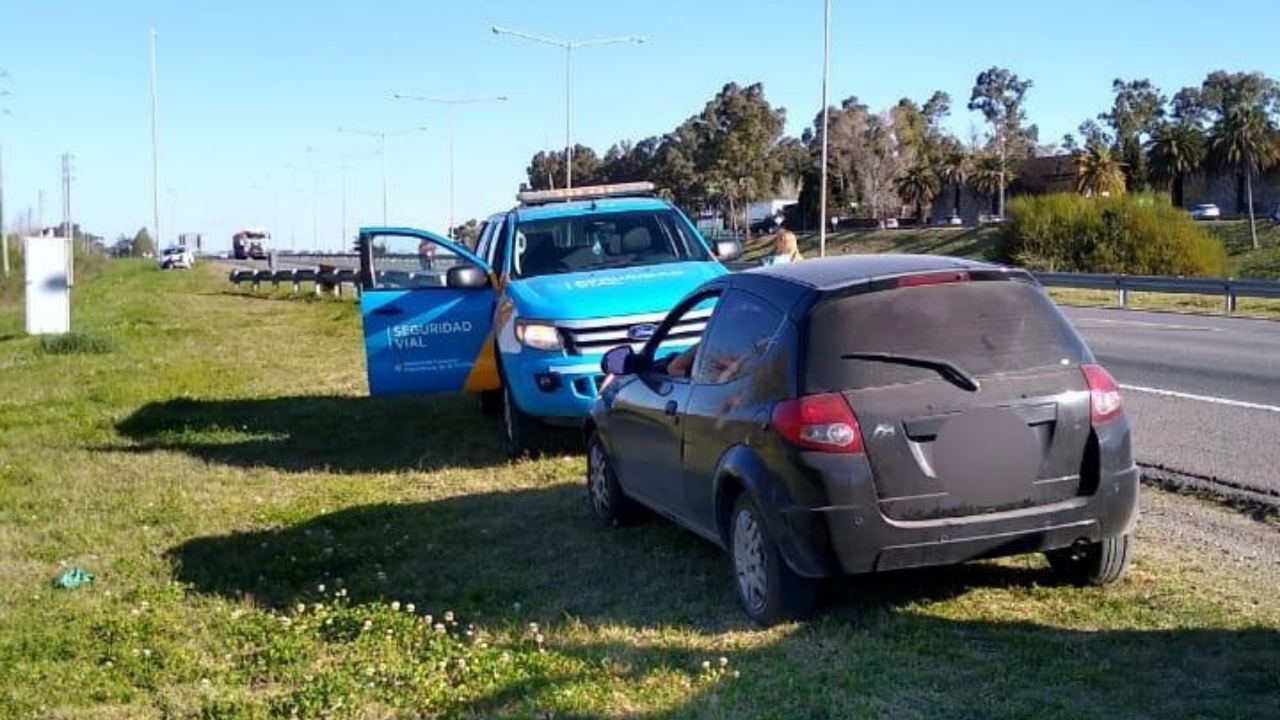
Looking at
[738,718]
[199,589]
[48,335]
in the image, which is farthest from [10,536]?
[48,335]

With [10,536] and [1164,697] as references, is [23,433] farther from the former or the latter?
[1164,697]

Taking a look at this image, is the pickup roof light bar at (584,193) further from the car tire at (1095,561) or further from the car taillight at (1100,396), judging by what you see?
the car taillight at (1100,396)

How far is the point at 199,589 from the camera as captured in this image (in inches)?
292

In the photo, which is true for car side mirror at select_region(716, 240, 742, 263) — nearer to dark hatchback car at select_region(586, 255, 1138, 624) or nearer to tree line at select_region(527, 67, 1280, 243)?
dark hatchback car at select_region(586, 255, 1138, 624)

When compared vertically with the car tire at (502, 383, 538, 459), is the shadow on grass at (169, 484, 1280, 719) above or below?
below

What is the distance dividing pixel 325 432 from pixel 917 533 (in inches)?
331

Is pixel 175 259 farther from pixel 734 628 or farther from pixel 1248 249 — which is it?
pixel 734 628

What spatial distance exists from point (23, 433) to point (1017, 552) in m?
10.6

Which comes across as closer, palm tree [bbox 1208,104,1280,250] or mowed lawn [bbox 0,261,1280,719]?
mowed lawn [bbox 0,261,1280,719]

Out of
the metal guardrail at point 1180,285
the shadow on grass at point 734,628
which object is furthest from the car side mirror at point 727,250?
the metal guardrail at point 1180,285

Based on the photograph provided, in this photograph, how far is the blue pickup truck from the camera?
10.2 m

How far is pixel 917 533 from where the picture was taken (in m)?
5.68

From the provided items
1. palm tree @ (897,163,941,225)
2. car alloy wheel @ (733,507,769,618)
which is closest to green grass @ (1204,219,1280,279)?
palm tree @ (897,163,941,225)

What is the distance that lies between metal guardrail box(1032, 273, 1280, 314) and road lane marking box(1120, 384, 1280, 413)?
12653mm
